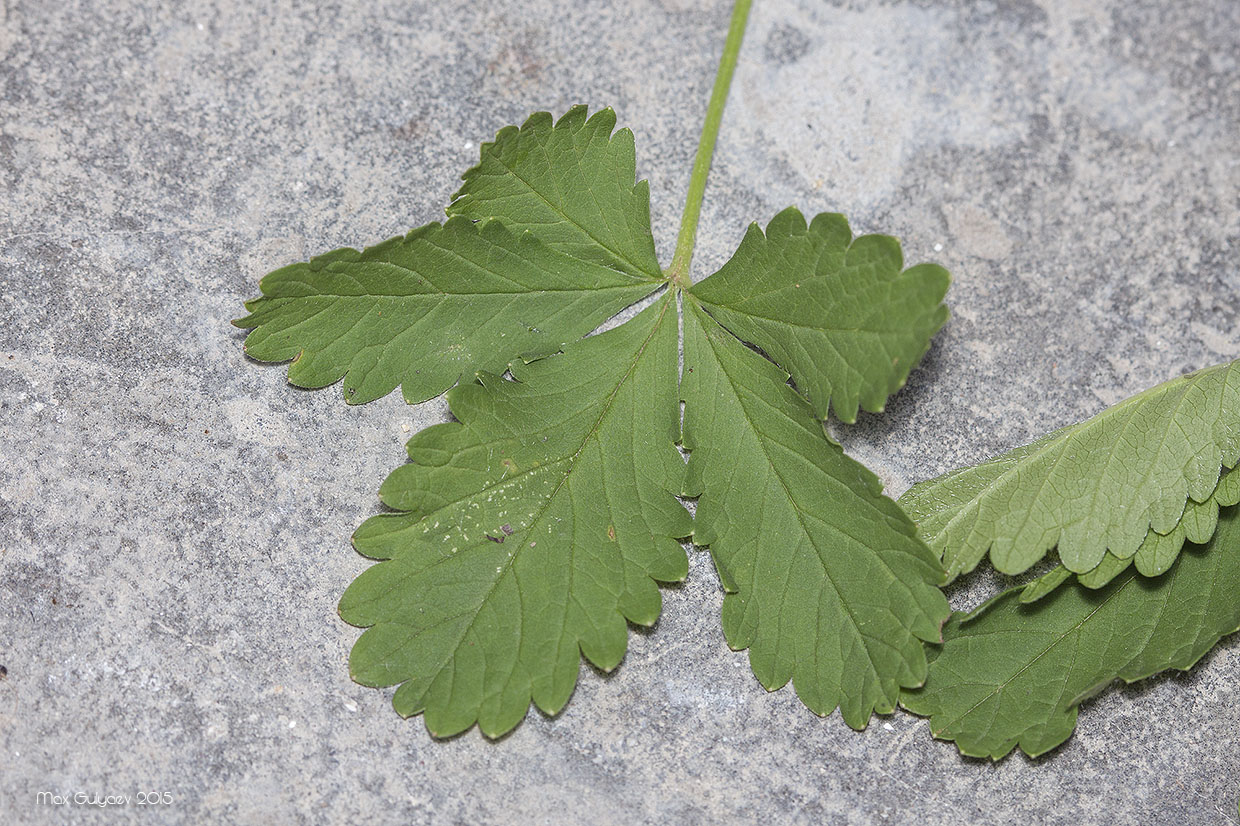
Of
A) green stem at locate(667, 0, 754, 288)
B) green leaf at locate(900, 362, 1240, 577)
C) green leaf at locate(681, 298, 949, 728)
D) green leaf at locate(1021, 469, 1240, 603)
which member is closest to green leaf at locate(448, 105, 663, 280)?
green stem at locate(667, 0, 754, 288)

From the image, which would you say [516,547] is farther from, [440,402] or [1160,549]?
[1160,549]

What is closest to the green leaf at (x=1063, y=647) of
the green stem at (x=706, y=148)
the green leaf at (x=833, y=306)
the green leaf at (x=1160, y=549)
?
the green leaf at (x=1160, y=549)

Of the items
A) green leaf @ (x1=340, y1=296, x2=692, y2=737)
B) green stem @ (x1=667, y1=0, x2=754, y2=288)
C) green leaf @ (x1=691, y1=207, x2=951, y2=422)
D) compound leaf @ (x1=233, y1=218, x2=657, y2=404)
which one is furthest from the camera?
green stem @ (x1=667, y1=0, x2=754, y2=288)

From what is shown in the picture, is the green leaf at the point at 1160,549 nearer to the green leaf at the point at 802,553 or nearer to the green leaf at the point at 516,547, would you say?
the green leaf at the point at 802,553

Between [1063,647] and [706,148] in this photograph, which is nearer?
[1063,647]

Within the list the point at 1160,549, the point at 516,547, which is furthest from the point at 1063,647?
the point at 516,547

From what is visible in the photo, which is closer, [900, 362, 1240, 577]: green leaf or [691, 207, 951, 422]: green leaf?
[691, 207, 951, 422]: green leaf

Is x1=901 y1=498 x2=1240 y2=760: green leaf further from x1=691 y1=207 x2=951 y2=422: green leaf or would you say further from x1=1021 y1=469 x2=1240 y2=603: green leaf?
x1=691 y1=207 x2=951 y2=422: green leaf
